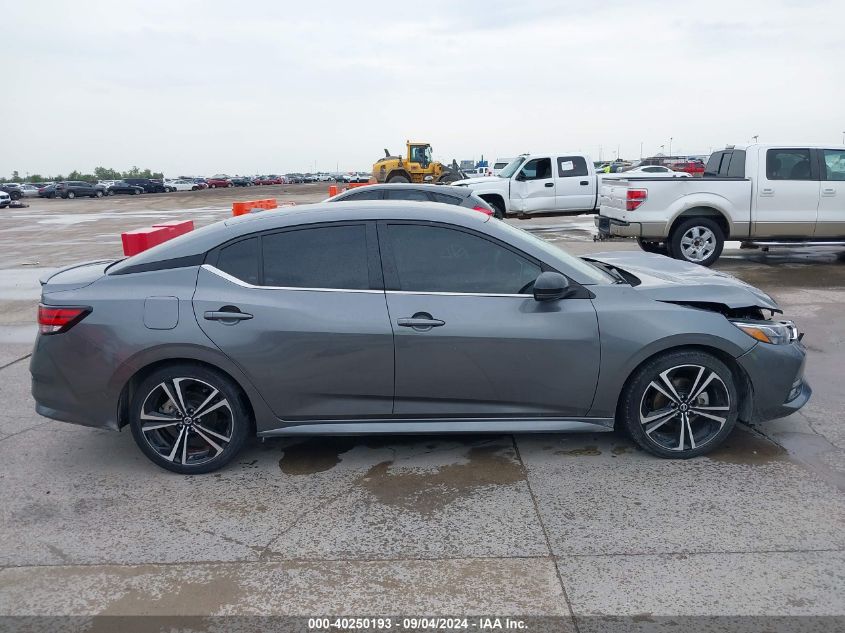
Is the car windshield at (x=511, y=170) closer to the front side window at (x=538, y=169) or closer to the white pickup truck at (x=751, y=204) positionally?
the front side window at (x=538, y=169)

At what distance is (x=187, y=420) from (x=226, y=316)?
2.29 feet

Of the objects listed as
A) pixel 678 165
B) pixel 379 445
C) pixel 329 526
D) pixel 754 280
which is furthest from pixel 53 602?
pixel 678 165

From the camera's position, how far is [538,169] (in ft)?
61.4

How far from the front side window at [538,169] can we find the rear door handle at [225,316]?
1558 centimetres

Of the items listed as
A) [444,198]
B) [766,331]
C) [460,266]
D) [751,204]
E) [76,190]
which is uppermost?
[76,190]

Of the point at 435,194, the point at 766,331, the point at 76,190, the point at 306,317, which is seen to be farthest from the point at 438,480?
the point at 76,190

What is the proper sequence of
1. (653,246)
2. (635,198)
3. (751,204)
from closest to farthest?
(751,204), (635,198), (653,246)

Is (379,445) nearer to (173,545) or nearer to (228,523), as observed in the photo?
(228,523)

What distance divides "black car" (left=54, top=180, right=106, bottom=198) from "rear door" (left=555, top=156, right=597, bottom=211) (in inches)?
1930

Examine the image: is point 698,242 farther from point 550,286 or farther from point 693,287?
point 550,286

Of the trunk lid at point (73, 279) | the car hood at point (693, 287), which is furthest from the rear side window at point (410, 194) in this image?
the trunk lid at point (73, 279)

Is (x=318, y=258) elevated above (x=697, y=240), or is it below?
above

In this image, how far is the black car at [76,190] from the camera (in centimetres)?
5544

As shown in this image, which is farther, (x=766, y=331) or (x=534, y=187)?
(x=534, y=187)
